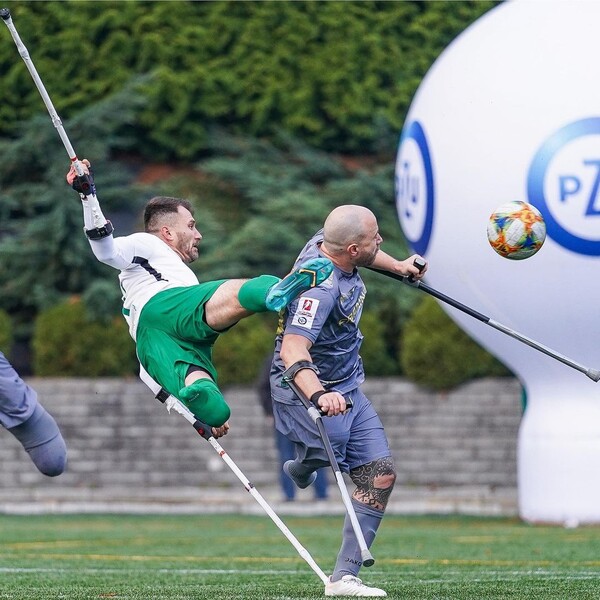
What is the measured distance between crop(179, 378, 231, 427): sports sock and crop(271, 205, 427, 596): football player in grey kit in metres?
0.31

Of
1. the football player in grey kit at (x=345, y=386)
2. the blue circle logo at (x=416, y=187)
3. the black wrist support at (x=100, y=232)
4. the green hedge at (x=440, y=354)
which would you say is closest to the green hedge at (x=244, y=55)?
the green hedge at (x=440, y=354)

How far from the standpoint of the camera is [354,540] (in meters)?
8.13

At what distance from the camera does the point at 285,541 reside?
13633mm

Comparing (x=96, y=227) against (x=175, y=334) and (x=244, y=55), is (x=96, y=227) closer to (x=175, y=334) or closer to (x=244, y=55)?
(x=175, y=334)

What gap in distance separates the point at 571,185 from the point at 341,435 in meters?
6.28

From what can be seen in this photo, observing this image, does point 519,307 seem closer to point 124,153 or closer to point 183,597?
point 183,597

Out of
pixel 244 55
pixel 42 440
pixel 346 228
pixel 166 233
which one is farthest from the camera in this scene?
pixel 244 55

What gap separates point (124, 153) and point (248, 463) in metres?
6.19

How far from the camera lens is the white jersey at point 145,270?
28.5 ft

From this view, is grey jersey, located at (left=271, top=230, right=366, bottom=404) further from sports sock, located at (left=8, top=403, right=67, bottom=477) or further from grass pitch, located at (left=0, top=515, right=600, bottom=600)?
sports sock, located at (left=8, top=403, right=67, bottom=477)

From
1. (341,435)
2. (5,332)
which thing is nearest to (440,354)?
(5,332)

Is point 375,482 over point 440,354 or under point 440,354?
under

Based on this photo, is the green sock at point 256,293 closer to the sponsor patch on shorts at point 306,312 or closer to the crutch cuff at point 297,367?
the sponsor patch on shorts at point 306,312

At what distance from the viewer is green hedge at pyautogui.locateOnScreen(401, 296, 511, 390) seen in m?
20.5
